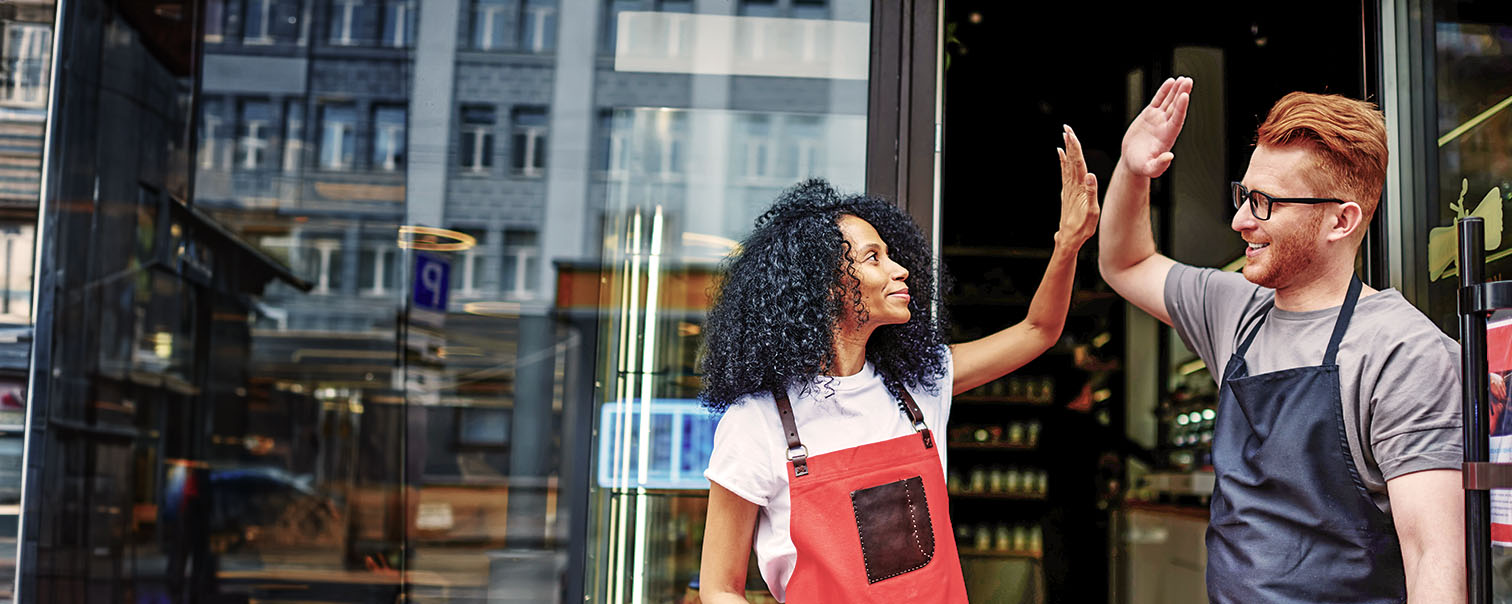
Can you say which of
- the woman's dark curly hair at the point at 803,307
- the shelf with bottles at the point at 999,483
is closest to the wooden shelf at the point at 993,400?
the shelf with bottles at the point at 999,483

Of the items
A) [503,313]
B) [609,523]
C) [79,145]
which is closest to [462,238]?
[503,313]

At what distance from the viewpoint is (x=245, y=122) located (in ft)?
20.7

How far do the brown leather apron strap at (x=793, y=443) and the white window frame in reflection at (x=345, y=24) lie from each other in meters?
5.25

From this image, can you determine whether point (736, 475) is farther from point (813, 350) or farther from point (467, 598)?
point (467, 598)

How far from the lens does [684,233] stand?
3441 mm

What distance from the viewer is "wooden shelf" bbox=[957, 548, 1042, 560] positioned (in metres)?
5.04

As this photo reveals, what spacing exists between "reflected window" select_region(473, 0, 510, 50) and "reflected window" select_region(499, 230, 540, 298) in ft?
3.34

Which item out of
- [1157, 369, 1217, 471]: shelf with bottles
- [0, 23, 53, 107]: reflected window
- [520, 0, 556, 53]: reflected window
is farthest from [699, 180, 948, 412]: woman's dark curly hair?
[520, 0, 556, 53]: reflected window

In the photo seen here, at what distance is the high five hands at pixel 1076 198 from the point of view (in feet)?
6.20

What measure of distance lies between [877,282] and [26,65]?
4.08 metres

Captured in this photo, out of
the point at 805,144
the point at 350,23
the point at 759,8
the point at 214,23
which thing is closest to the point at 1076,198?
the point at 805,144

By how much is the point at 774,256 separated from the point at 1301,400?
0.80m

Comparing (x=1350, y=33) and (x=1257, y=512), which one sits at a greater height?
(x=1350, y=33)

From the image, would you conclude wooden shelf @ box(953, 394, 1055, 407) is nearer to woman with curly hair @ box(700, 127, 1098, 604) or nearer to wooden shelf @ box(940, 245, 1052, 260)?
wooden shelf @ box(940, 245, 1052, 260)
